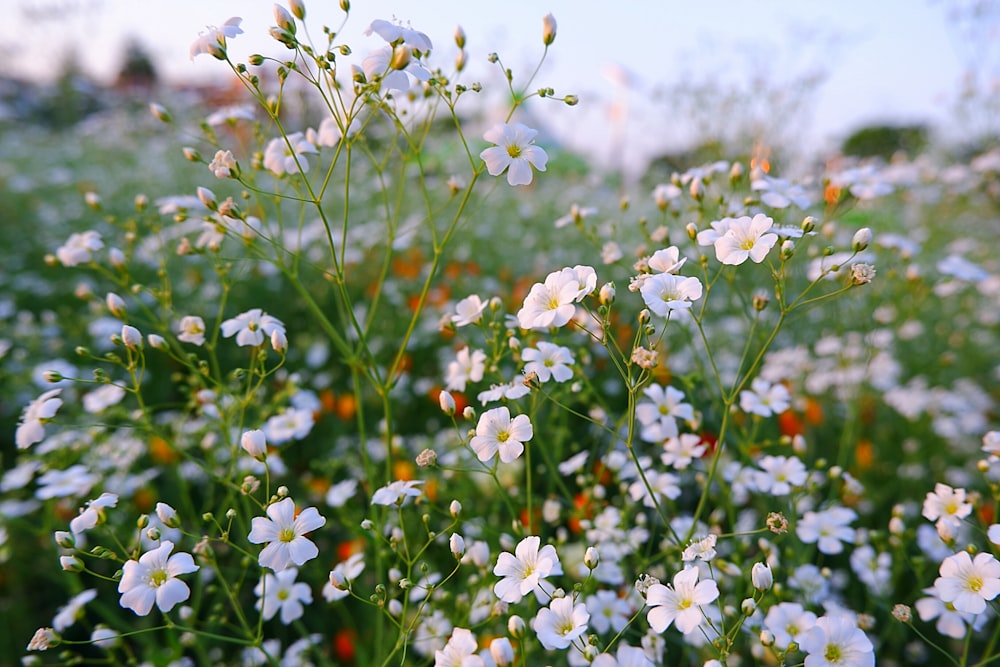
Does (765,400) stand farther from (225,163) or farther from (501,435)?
(225,163)

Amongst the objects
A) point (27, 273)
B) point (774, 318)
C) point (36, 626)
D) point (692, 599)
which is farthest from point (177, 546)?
point (27, 273)

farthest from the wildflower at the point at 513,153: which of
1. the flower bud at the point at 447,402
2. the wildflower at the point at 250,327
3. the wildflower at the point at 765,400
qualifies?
the wildflower at the point at 765,400

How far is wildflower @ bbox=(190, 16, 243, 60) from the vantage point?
134cm

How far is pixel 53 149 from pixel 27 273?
5.67 m

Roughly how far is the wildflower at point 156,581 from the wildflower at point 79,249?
1106 mm

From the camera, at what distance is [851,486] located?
1.68m

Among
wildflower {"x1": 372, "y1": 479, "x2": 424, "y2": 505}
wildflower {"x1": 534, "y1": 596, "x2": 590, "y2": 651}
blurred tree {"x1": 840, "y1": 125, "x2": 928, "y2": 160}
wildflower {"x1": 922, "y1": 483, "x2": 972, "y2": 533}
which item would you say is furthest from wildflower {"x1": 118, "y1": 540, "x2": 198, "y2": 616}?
blurred tree {"x1": 840, "y1": 125, "x2": 928, "y2": 160}

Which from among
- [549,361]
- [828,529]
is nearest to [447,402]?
[549,361]

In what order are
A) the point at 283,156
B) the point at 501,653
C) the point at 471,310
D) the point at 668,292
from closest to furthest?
1. the point at 501,653
2. the point at 668,292
3. the point at 471,310
4. the point at 283,156

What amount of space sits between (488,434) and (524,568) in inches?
10.0

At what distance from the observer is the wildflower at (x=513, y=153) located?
1.35m

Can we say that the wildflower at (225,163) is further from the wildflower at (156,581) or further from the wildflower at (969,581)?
the wildflower at (969,581)

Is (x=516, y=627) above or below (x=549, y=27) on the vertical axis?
below

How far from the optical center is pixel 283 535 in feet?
3.93
